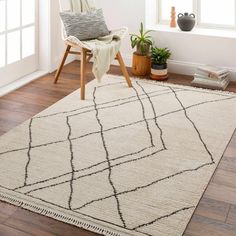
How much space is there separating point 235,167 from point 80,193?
38.1 inches

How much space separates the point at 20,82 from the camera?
13.1 feet

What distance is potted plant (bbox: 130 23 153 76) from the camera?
13.8 feet

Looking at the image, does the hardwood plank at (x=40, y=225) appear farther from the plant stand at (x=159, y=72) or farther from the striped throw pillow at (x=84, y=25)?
the plant stand at (x=159, y=72)

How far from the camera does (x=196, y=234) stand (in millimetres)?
2012

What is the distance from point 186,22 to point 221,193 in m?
2.36

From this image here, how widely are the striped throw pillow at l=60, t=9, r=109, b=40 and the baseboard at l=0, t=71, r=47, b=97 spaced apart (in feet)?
2.10

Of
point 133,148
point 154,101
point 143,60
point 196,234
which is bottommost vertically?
point 196,234

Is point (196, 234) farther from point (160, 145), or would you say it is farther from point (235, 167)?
point (160, 145)

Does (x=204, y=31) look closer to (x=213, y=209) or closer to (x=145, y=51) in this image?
(x=145, y=51)

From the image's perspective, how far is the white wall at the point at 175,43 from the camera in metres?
4.20

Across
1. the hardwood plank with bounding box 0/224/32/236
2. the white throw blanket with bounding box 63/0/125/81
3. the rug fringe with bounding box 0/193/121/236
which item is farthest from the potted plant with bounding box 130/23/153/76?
the hardwood plank with bounding box 0/224/32/236

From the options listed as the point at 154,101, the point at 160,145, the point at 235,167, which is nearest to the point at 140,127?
the point at 160,145

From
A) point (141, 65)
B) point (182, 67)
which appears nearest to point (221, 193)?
point (141, 65)

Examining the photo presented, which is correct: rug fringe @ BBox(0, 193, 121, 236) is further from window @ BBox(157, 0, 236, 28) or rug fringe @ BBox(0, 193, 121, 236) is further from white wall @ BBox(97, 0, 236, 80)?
window @ BBox(157, 0, 236, 28)
